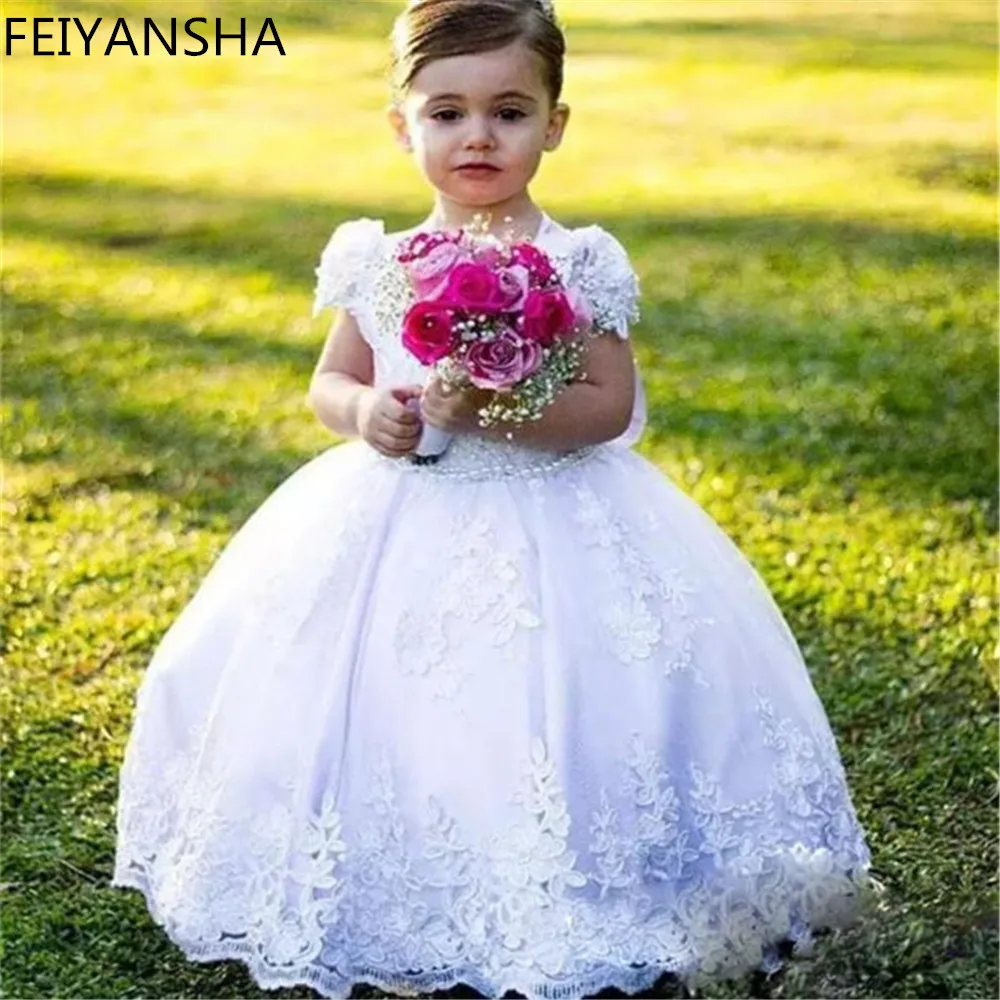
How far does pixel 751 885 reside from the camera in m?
3.28

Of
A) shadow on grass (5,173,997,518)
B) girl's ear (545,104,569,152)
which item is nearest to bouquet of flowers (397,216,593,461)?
girl's ear (545,104,569,152)

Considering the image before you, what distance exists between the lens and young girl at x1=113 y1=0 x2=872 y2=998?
315cm

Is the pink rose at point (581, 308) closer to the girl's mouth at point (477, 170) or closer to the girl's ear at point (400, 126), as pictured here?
the girl's mouth at point (477, 170)

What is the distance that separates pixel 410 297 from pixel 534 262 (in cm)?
24

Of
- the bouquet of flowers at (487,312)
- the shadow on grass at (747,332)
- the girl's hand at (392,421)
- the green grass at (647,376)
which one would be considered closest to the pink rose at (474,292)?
the bouquet of flowers at (487,312)

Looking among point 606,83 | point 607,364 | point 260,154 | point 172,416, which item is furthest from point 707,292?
point 606,83

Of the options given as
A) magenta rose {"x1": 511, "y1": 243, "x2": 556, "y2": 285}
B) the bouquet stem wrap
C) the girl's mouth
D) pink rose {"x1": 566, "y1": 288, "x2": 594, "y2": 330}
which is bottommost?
the bouquet stem wrap

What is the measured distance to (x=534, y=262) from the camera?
305 cm

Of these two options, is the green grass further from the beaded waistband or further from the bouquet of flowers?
the bouquet of flowers

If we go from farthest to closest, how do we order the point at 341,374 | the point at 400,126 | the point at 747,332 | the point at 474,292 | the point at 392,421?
1. the point at 747,332
2. the point at 341,374
3. the point at 400,126
4. the point at 392,421
5. the point at 474,292

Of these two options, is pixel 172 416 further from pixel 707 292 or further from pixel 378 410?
pixel 378 410

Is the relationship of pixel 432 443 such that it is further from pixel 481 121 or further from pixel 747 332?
pixel 747 332

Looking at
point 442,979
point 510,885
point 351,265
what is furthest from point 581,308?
point 442,979

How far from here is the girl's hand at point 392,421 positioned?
3.23 metres
